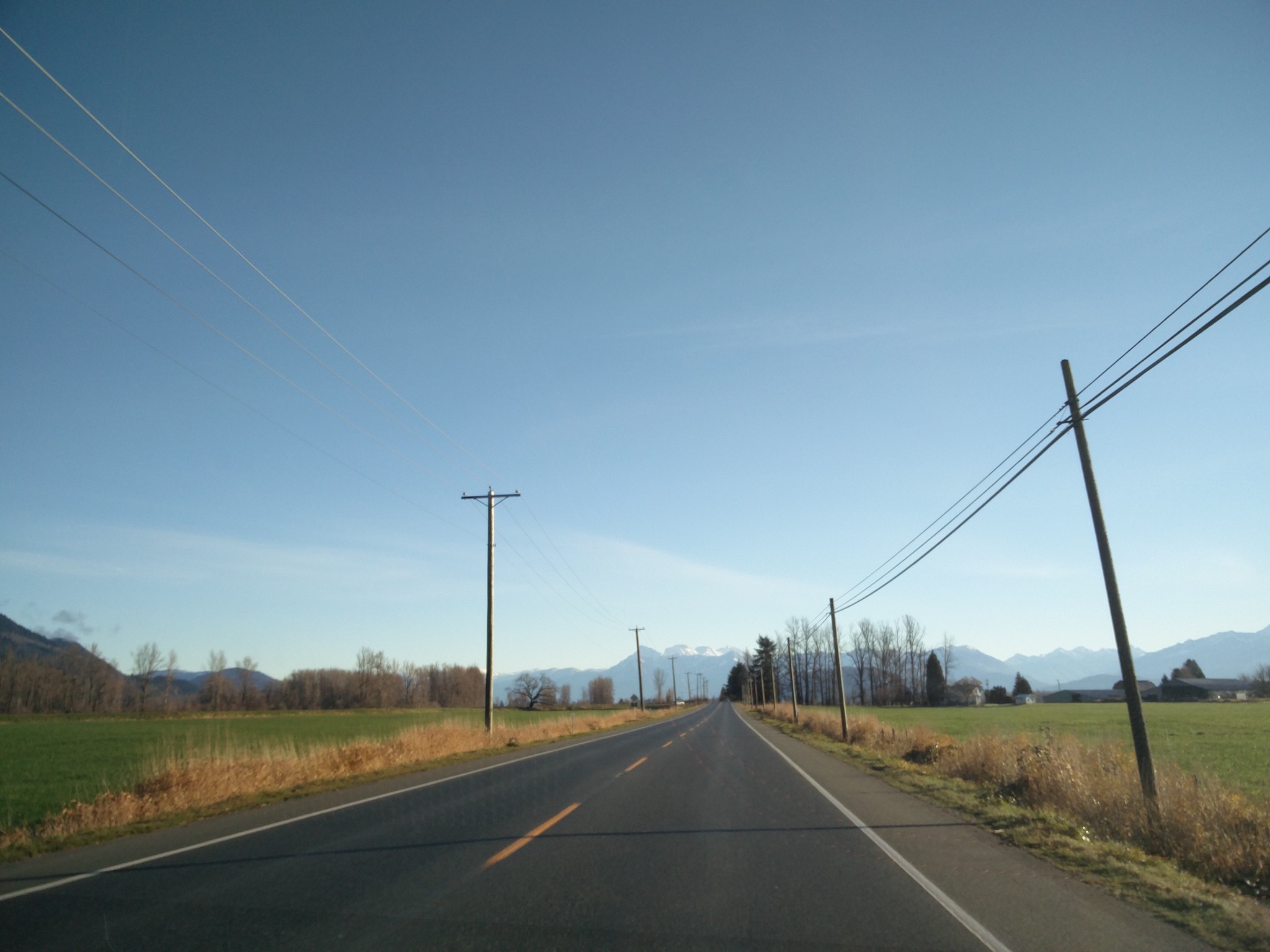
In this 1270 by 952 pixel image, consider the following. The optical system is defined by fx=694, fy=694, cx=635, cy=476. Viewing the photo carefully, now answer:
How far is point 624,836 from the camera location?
850cm

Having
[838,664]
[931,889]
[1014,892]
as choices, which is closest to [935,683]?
[838,664]

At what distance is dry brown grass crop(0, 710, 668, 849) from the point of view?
10688mm

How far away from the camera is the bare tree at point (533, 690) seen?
14425 cm

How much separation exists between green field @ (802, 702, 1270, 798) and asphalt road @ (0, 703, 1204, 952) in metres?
6.04

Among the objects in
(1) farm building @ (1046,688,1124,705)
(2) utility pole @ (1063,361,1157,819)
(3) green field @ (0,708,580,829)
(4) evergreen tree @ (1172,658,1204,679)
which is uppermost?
(2) utility pole @ (1063,361,1157,819)

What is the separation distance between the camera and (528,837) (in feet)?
27.6

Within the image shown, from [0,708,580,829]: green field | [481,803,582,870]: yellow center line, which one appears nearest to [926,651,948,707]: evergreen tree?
[0,708,580,829]: green field

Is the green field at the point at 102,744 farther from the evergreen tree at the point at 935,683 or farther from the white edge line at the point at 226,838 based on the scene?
the evergreen tree at the point at 935,683

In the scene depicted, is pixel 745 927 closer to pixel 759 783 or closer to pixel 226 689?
pixel 759 783

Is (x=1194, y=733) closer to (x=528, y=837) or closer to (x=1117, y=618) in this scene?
(x=1117, y=618)

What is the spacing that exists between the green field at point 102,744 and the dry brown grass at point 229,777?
648 millimetres

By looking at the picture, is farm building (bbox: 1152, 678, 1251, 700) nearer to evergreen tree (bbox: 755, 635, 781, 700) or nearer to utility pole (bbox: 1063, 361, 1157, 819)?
evergreen tree (bbox: 755, 635, 781, 700)

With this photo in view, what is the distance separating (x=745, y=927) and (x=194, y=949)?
3860 mm

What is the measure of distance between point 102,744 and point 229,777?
1132 inches
